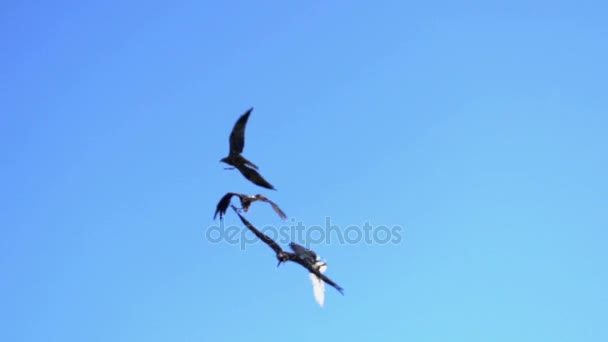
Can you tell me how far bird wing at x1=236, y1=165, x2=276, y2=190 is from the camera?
24.1m

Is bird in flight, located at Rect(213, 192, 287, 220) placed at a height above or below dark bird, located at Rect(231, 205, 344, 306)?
above

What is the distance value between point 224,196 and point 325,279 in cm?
392

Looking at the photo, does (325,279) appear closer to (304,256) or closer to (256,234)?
(304,256)

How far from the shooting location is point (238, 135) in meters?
24.3

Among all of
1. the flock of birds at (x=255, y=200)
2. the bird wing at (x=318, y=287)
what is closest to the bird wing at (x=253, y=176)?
the flock of birds at (x=255, y=200)

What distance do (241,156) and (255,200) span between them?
1342 mm

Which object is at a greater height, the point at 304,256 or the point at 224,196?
the point at 224,196

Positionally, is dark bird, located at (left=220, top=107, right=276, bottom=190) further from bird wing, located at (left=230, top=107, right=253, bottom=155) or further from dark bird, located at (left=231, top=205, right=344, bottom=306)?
dark bird, located at (left=231, top=205, right=344, bottom=306)

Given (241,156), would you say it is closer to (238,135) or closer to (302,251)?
(238,135)

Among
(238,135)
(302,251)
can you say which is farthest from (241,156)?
(302,251)

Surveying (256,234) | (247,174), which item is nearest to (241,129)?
(247,174)

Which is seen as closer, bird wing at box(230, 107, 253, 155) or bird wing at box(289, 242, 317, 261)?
bird wing at box(289, 242, 317, 261)

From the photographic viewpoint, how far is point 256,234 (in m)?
23.7

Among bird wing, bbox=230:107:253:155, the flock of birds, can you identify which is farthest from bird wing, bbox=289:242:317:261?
bird wing, bbox=230:107:253:155
